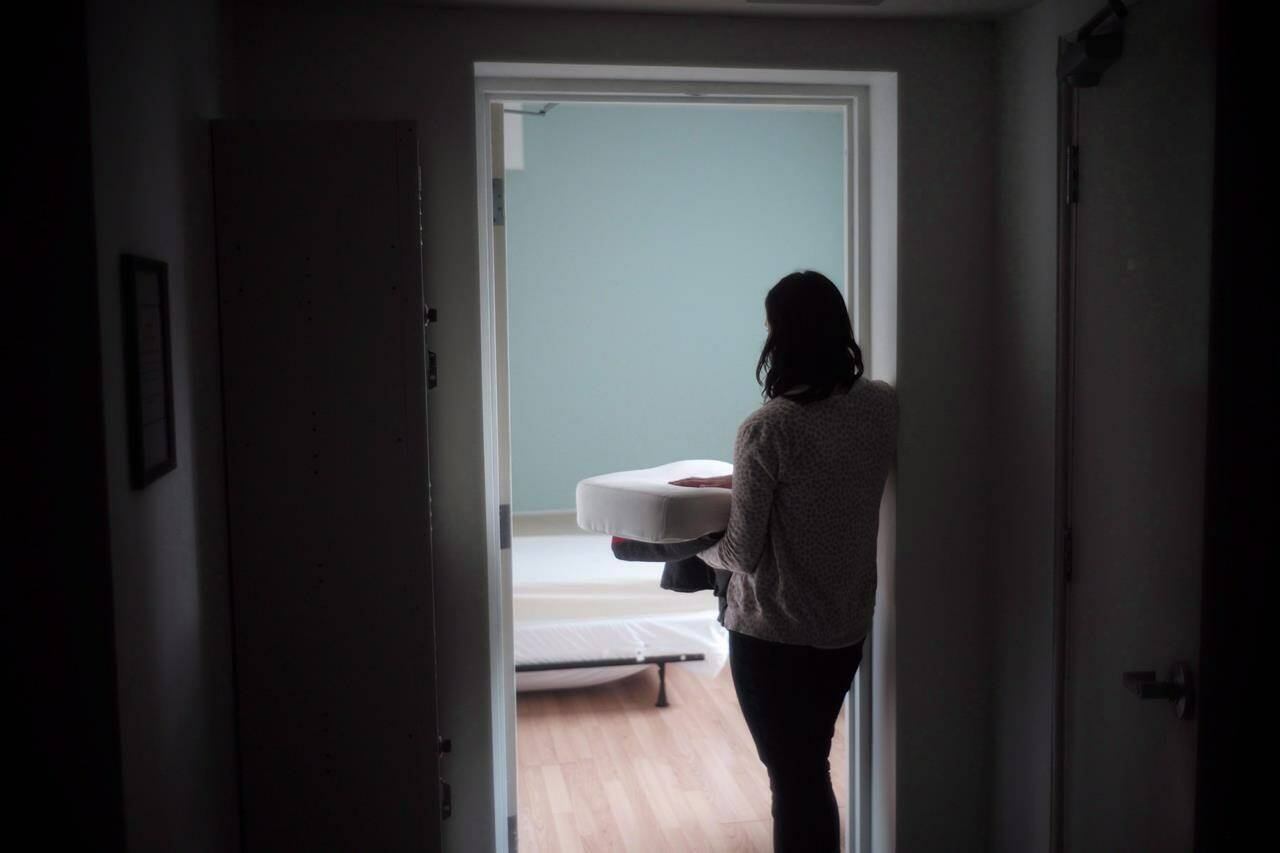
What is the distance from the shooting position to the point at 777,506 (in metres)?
2.09

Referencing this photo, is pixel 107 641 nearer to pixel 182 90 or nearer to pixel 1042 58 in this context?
pixel 182 90

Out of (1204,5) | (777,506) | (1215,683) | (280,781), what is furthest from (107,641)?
(1204,5)

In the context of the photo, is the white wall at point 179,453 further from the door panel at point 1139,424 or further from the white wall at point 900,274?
the door panel at point 1139,424

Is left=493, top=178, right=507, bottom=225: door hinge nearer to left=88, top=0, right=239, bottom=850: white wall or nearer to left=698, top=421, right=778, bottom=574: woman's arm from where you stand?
left=88, top=0, right=239, bottom=850: white wall

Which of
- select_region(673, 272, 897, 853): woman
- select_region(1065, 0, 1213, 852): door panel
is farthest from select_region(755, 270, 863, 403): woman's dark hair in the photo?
select_region(1065, 0, 1213, 852): door panel

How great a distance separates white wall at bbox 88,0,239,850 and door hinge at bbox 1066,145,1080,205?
165cm

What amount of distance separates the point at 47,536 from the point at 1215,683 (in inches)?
59.9

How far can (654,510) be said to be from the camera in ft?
6.94

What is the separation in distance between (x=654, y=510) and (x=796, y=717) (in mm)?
519

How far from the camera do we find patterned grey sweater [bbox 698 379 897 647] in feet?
6.70

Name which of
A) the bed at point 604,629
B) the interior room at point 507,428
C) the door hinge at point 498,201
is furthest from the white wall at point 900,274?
the bed at point 604,629

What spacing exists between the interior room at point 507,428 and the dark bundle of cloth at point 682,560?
0.02 m

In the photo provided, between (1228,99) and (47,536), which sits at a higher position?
(1228,99)

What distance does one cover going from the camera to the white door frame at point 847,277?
2412mm
